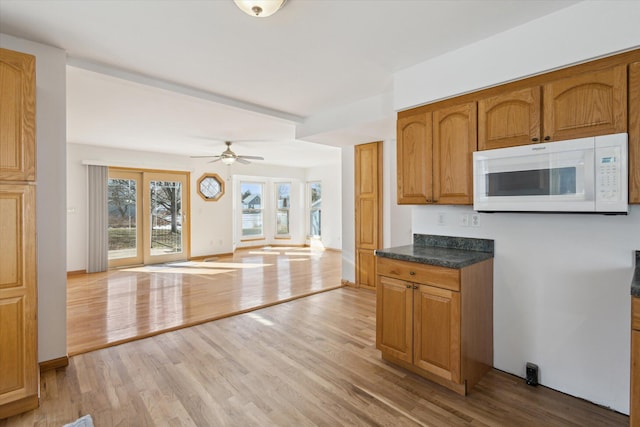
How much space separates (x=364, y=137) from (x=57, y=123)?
3346 mm

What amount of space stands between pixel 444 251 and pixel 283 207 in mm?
7789

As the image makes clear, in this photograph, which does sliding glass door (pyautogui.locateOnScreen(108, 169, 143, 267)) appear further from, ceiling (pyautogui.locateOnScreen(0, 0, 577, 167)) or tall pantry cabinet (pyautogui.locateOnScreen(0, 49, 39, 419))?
tall pantry cabinet (pyautogui.locateOnScreen(0, 49, 39, 419))

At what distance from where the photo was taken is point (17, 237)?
198 cm

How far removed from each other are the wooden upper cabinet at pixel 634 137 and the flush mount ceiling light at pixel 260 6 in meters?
2.02

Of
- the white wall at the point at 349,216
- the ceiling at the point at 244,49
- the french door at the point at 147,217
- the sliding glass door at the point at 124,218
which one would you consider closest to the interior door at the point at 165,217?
the french door at the point at 147,217

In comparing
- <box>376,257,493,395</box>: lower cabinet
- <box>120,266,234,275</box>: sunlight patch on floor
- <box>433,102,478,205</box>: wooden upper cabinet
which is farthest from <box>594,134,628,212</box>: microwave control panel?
<box>120,266,234,275</box>: sunlight patch on floor

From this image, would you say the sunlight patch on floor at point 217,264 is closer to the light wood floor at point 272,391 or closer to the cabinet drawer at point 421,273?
the light wood floor at point 272,391

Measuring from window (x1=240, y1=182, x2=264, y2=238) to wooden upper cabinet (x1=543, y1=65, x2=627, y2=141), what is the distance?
8186mm

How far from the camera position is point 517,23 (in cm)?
216

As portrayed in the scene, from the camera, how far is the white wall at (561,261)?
6.31 feet

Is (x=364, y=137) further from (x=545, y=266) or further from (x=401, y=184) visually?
(x=545, y=266)

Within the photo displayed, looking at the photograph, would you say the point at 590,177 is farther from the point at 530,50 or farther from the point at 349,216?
the point at 349,216

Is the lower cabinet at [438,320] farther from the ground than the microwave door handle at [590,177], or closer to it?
closer to it

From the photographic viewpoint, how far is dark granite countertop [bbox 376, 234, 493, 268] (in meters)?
2.23
